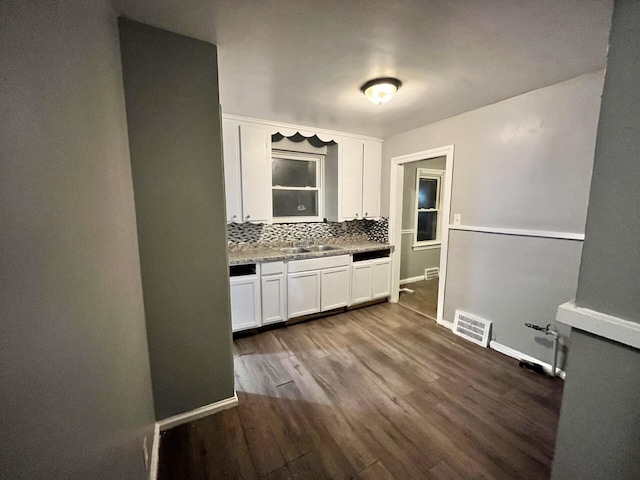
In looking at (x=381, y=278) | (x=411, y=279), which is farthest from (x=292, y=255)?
(x=411, y=279)

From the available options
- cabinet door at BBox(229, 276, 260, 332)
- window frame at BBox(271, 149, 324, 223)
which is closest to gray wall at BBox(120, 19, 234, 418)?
cabinet door at BBox(229, 276, 260, 332)

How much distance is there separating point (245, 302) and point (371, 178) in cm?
233

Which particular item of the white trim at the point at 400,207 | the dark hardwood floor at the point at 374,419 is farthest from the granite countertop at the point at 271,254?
the dark hardwood floor at the point at 374,419

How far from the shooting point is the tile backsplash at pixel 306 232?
10.1 ft

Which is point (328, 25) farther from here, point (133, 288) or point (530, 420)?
point (530, 420)

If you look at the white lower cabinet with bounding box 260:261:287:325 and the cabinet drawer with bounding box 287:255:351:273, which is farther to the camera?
the cabinet drawer with bounding box 287:255:351:273

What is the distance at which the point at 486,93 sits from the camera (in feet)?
6.91

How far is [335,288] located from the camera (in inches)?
123

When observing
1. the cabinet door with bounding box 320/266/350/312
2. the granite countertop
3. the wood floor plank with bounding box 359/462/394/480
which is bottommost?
the wood floor plank with bounding box 359/462/394/480

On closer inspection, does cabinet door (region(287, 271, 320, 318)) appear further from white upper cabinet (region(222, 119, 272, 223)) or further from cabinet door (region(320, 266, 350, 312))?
white upper cabinet (region(222, 119, 272, 223))

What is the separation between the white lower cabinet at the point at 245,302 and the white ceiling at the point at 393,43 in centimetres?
171

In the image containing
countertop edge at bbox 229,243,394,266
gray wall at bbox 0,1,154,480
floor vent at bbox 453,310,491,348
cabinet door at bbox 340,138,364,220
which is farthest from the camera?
cabinet door at bbox 340,138,364,220

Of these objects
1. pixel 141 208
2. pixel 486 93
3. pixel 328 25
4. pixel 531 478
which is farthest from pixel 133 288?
pixel 486 93

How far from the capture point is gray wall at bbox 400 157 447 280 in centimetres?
430
